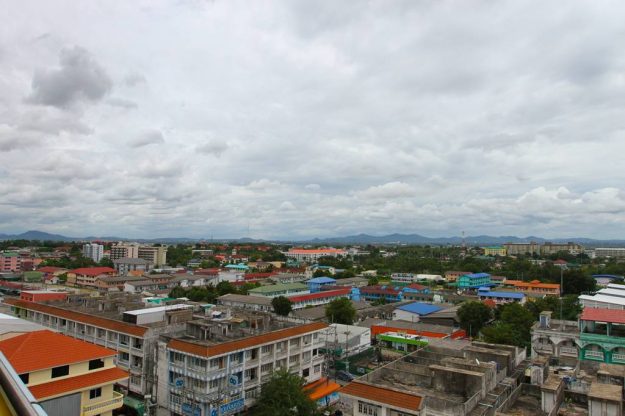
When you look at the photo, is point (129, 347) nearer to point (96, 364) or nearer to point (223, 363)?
point (96, 364)

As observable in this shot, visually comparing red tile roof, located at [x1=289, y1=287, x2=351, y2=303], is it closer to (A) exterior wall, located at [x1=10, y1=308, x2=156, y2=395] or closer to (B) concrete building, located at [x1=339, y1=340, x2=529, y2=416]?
(A) exterior wall, located at [x1=10, y1=308, x2=156, y2=395]

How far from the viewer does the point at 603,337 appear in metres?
26.3

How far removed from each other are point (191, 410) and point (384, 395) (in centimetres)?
1128

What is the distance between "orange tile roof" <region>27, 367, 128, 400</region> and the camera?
16.9 m

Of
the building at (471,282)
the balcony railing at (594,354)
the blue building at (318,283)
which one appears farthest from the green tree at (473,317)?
the building at (471,282)

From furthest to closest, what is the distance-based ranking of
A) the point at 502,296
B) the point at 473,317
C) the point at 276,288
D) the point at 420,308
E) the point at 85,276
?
the point at 85,276
the point at 502,296
the point at 276,288
the point at 420,308
the point at 473,317

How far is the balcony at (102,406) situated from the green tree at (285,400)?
675 centimetres

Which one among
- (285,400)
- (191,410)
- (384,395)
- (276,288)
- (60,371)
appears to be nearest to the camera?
(384,395)

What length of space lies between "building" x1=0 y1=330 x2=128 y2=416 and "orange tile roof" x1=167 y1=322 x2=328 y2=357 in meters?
3.38

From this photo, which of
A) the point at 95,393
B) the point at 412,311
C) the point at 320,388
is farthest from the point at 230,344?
the point at 412,311

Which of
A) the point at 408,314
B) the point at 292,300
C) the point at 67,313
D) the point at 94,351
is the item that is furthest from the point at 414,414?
the point at 292,300

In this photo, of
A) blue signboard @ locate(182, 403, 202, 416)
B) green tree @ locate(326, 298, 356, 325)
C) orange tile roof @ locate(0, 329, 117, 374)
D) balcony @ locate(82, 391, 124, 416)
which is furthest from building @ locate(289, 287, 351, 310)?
orange tile roof @ locate(0, 329, 117, 374)

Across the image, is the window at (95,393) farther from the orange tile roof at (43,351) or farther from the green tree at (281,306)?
the green tree at (281,306)

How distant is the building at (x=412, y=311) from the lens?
50000 millimetres
